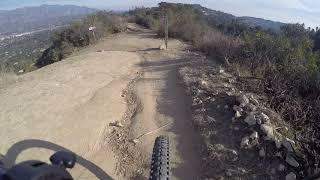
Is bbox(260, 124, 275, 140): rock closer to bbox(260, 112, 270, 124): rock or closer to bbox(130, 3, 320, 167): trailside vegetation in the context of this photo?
bbox(260, 112, 270, 124): rock

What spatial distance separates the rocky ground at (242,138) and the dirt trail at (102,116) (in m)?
0.30

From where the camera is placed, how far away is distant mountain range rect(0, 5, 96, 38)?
64.9 metres

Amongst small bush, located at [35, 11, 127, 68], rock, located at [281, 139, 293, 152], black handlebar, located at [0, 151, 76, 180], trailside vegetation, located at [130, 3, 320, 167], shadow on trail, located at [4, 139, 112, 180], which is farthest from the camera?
small bush, located at [35, 11, 127, 68]

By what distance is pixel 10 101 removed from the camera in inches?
384

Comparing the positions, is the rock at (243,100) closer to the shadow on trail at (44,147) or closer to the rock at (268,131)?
the rock at (268,131)

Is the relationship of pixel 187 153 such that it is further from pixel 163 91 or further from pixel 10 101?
pixel 10 101

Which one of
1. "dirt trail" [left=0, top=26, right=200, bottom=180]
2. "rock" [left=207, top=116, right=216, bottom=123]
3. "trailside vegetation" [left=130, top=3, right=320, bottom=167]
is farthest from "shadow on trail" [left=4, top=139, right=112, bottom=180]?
"trailside vegetation" [left=130, top=3, right=320, bottom=167]

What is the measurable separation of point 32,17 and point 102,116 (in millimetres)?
73563

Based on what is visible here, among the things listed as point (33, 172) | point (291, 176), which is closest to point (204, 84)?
point (291, 176)

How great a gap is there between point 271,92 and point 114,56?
789 centimetres

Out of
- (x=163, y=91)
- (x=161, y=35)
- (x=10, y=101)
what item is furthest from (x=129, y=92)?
(x=161, y=35)

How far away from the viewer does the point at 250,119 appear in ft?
24.1

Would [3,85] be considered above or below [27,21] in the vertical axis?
above

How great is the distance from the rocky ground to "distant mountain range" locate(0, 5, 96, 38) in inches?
Answer: 2125
